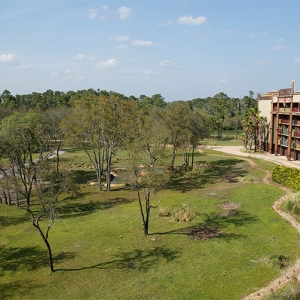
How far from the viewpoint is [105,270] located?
1650cm

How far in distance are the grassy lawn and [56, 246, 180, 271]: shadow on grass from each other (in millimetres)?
55

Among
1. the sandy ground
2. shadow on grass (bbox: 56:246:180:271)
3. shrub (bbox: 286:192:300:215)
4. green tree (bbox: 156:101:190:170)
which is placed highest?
green tree (bbox: 156:101:190:170)

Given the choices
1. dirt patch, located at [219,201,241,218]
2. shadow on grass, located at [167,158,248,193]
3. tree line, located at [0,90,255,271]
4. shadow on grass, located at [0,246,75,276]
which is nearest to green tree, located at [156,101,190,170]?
tree line, located at [0,90,255,271]

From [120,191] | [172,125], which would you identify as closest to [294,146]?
[172,125]

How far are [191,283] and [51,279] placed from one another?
6.98 m

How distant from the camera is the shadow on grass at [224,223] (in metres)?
20.4

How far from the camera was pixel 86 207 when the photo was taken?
28.8m

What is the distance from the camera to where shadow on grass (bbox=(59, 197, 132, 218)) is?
27.1 meters

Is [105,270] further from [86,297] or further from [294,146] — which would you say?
[294,146]

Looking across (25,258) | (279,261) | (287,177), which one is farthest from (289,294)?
(287,177)

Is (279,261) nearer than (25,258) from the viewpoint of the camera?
Yes

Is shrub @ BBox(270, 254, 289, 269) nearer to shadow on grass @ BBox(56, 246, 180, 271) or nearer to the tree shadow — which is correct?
shadow on grass @ BBox(56, 246, 180, 271)

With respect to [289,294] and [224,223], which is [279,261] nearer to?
[289,294]

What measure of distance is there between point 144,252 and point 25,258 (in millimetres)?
6989
